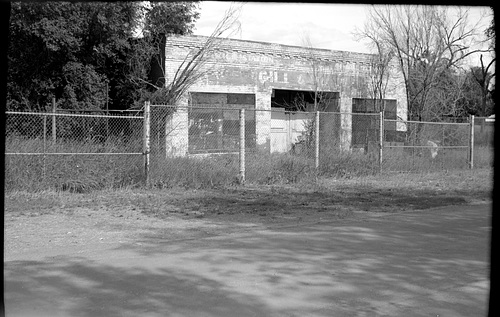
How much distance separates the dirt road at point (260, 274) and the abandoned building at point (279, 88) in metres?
10.0

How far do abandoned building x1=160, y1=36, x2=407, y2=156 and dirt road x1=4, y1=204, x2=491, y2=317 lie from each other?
394 inches

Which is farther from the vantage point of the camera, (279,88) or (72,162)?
(279,88)

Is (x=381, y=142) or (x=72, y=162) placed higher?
(x=381, y=142)

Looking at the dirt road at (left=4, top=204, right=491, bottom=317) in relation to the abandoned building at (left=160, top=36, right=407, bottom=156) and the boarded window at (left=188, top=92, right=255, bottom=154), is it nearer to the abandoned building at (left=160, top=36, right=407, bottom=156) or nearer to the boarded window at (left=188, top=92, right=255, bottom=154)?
the boarded window at (left=188, top=92, right=255, bottom=154)

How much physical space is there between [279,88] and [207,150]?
8650 millimetres

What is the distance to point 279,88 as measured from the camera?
85.0 ft

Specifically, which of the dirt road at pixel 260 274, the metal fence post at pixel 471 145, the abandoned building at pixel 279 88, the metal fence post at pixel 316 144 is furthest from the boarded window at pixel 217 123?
the metal fence post at pixel 471 145

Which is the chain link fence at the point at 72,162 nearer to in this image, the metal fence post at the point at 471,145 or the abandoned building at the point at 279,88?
the abandoned building at the point at 279,88

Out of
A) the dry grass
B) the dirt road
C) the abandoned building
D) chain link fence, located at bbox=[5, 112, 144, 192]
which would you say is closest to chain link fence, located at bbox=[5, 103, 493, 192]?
chain link fence, located at bbox=[5, 112, 144, 192]

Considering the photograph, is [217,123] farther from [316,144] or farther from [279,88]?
[279,88]

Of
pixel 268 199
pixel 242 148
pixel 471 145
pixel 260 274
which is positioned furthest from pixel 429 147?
pixel 260 274

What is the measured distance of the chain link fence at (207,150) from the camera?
45.0 ft

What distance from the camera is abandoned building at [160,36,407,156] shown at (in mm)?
22391

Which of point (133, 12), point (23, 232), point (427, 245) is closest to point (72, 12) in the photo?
point (133, 12)
